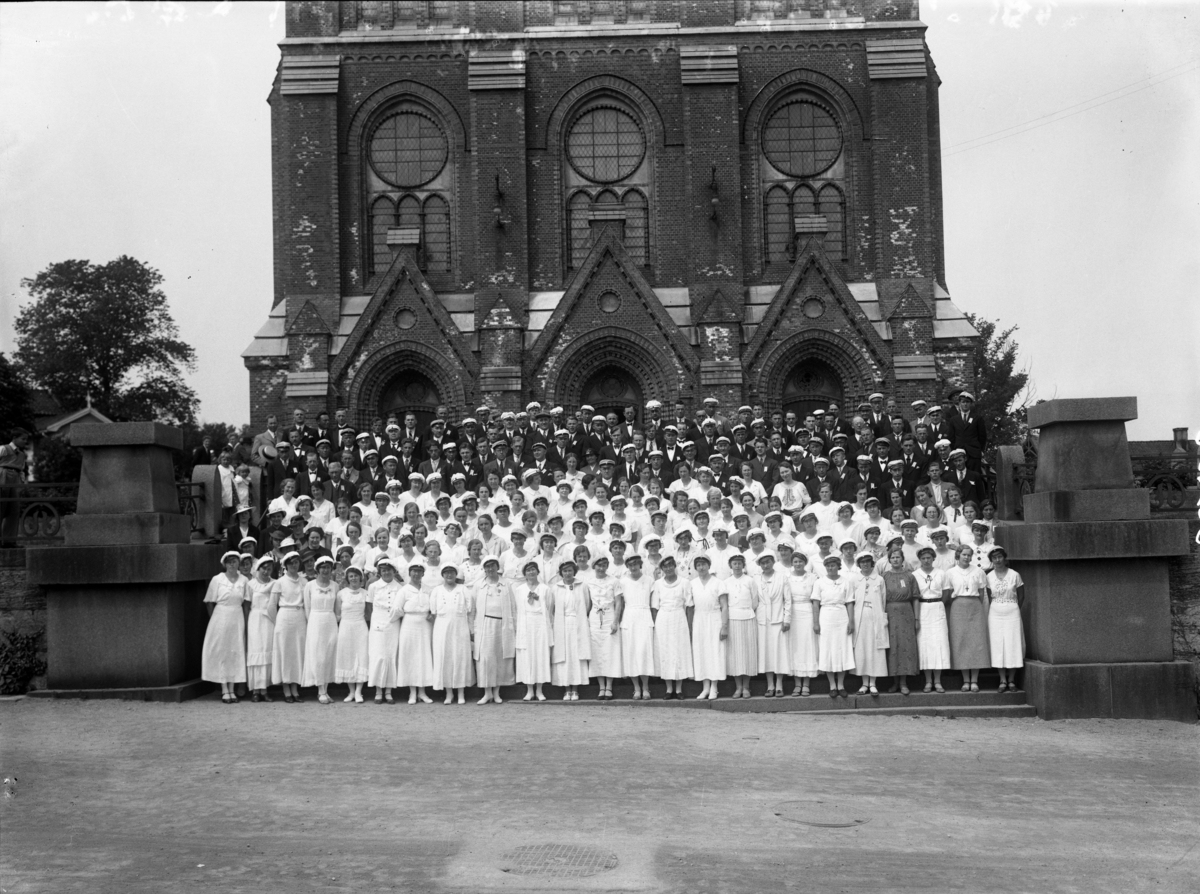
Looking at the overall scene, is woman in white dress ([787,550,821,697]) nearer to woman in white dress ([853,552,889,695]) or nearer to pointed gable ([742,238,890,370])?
woman in white dress ([853,552,889,695])

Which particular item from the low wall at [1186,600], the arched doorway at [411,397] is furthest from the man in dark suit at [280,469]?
the arched doorway at [411,397]

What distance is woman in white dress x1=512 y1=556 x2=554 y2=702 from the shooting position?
45.5ft

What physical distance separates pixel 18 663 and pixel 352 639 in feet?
12.8

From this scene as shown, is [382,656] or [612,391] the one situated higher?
[612,391]

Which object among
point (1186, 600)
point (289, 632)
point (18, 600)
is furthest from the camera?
point (18, 600)

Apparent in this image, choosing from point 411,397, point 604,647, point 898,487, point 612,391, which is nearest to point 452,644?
point 604,647

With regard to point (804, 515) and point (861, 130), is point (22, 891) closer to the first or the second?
point (804, 515)

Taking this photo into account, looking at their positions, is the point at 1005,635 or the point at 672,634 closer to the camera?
the point at 1005,635

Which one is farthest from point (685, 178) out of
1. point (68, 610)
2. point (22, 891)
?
point (22, 891)

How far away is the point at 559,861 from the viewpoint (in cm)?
802

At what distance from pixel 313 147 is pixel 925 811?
24.3 m

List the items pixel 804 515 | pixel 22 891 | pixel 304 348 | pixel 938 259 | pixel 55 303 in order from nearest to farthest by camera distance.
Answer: pixel 22 891 < pixel 804 515 < pixel 304 348 < pixel 938 259 < pixel 55 303

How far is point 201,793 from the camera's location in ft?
31.3

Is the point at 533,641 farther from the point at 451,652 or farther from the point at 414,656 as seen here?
the point at 414,656
